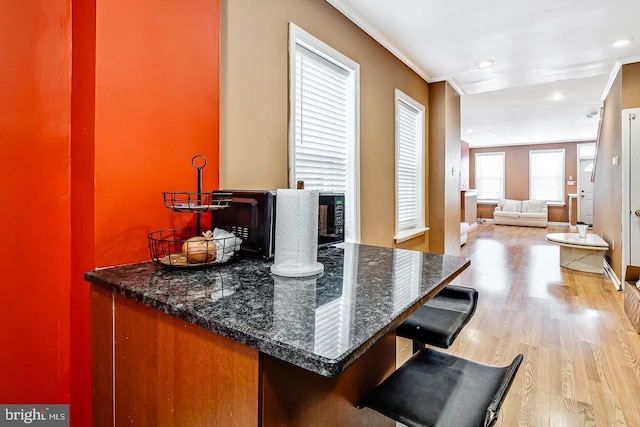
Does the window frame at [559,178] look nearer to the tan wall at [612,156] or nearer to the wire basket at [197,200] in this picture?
the tan wall at [612,156]

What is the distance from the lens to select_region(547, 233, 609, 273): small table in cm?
445

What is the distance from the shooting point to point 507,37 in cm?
299

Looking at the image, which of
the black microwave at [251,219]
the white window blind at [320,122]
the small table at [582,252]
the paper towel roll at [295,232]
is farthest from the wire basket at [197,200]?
the small table at [582,252]

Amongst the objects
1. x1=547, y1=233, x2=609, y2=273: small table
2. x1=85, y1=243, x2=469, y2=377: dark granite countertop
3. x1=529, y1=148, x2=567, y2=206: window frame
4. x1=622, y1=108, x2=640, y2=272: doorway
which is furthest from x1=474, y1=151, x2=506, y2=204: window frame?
x1=85, y1=243, x2=469, y2=377: dark granite countertop

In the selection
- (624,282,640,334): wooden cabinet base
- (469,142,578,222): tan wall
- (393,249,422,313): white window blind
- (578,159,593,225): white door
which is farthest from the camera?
(469,142,578,222): tan wall

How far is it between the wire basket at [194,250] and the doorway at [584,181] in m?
11.7

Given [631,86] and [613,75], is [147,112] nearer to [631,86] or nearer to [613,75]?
[631,86]

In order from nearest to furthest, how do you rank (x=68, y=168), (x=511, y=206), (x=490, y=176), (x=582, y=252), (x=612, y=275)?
(x=68, y=168), (x=612, y=275), (x=582, y=252), (x=511, y=206), (x=490, y=176)

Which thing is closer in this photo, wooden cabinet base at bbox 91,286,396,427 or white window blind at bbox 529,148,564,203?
wooden cabinet base at bbox 91,286,396,427

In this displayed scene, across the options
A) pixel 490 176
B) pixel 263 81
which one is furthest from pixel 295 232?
pixel 490 176

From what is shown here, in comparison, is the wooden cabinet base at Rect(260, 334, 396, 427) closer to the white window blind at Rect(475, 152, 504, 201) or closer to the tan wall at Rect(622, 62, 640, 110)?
the tan wall at Rect(622, 62, 640, 110)

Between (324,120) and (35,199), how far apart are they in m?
1.68

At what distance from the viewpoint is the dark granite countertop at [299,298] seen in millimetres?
623

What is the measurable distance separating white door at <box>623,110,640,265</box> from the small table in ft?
2.55
